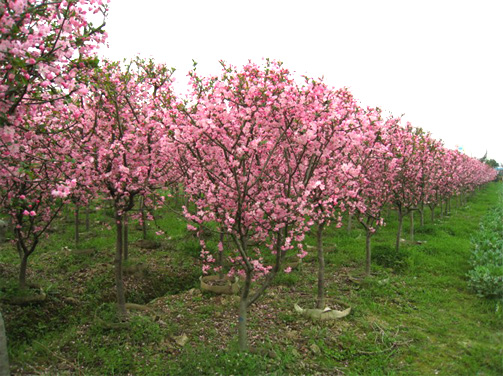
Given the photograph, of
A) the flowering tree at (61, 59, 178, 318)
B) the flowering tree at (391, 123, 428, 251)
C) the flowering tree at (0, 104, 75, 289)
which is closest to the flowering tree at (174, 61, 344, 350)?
the flowering tree at (61, 59, 178, 318)

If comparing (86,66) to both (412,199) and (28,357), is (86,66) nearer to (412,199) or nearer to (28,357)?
(28,357)

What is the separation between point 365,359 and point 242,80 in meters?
4.82

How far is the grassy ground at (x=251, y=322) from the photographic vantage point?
514 centimetres

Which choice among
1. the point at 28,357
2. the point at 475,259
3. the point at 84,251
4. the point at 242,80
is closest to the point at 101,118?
the point at 242,80

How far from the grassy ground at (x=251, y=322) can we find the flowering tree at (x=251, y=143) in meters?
1.23

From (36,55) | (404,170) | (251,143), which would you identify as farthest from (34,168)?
(404,170)

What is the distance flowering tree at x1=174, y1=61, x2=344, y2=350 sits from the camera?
484 cm

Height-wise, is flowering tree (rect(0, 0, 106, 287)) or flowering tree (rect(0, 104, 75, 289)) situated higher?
flowering tree (rect(0, 0, 106, 287))

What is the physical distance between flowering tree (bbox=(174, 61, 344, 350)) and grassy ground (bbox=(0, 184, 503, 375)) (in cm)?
123

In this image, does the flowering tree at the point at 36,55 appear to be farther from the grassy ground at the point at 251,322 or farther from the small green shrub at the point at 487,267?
the small green shrub at the point at 487,267

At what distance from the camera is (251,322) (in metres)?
6.52

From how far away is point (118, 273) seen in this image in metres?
6.34

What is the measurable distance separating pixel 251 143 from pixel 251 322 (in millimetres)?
3730

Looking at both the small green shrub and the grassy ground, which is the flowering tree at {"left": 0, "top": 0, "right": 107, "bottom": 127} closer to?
the grassy ground
